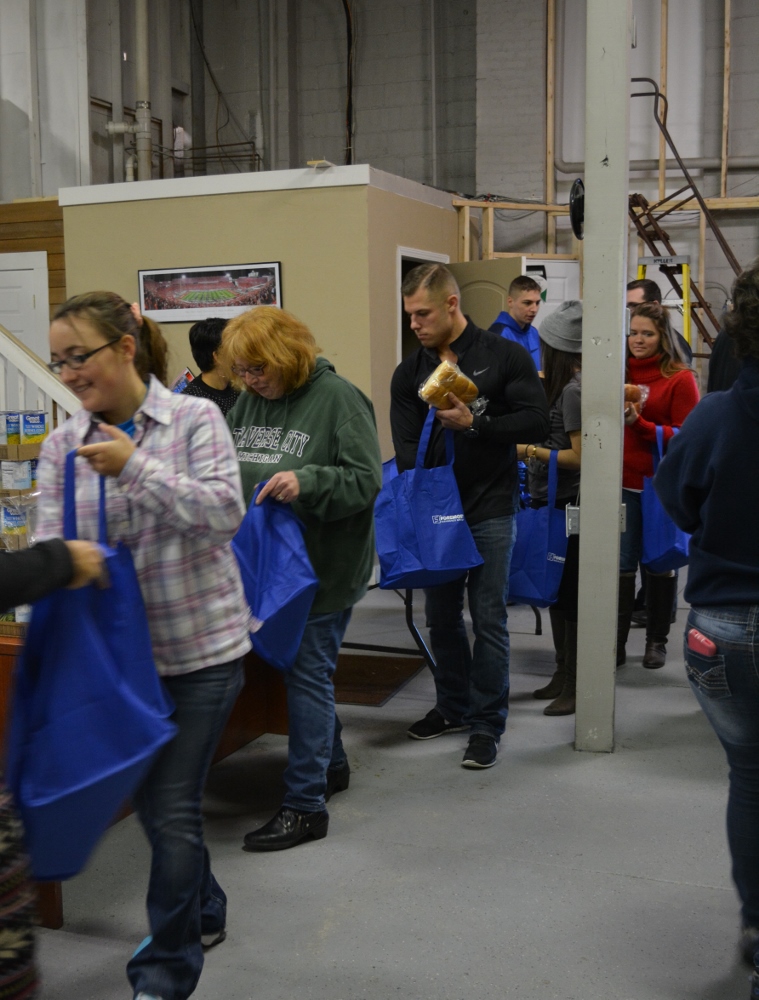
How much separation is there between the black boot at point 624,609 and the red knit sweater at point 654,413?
39cm

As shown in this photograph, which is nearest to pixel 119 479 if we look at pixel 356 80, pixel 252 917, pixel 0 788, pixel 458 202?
pixel 0 788

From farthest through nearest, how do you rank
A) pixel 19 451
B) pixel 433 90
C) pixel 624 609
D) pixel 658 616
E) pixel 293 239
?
1. pixel 433 90
2. pixel 293 239
3. pixel 658 616
4. pixel 624 609
5. pixel 19 451

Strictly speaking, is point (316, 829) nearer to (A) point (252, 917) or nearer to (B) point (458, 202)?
(A) point (252, 917)

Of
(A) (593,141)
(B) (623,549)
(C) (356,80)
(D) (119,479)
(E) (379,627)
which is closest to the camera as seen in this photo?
(D) (119,479)

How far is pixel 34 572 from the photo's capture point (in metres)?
1.54

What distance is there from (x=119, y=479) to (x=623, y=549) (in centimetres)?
282

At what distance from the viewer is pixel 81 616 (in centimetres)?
165

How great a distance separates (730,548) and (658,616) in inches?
108

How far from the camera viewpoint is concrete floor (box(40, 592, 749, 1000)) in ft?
7.34

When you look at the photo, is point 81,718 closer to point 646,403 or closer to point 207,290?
point 646,403

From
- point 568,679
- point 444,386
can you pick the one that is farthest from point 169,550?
point 568,679

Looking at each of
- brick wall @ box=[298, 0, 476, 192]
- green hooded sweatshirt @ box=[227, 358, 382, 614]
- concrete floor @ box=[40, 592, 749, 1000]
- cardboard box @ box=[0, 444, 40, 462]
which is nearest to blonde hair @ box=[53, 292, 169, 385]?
green hooded sweatshirt @ box=[227, 358, 382, 614]

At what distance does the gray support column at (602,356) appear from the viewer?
11.0ft

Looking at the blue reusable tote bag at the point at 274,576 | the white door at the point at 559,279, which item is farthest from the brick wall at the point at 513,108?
the blue reusable tote bag at the point at 274,576
